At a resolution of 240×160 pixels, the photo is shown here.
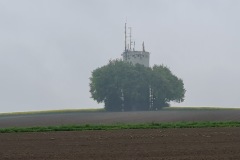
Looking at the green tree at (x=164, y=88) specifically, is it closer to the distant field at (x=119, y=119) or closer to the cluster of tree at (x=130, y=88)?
the cluster of tree at (x=130, y=88)

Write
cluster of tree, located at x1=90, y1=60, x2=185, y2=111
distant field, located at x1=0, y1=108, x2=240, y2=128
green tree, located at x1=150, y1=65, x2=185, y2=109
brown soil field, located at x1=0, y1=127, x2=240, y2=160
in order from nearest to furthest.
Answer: brown soil field, located at x1=0, y1=127, x2=240, y2=160, distant field, located at x1=0, y1=108, x2=240, y2=128, cluster of tree, located at x1=90, y1=60, x2=185, y2=111, green tree, located at x1=150, y1=65, x2=185, y2=109

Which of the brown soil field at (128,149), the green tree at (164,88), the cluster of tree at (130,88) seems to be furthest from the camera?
the green tree at (164,88)

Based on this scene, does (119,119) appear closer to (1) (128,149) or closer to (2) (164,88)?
(1) (128,149)

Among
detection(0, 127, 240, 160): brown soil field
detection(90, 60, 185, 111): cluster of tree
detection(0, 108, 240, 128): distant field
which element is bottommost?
detection(0, 127, 240, 160): brown soil field

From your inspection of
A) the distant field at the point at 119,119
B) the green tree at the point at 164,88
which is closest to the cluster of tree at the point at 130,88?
the green tree at the point at 164,88

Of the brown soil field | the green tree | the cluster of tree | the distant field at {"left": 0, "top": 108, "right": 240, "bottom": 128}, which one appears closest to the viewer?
the brown soil field

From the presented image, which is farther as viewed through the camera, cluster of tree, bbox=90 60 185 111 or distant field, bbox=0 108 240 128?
cluster of tree, bbox=90 60 185 111

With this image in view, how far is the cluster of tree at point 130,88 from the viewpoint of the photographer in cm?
10738

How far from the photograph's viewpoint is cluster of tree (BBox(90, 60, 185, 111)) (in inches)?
4227

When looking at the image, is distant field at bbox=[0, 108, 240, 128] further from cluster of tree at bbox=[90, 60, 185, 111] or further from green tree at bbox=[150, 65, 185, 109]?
green tree at bbox=[150, 65, 185, 109]

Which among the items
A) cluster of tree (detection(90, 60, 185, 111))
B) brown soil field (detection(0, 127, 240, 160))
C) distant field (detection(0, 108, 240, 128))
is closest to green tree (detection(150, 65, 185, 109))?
cluster of tree (detection(90, 60, 185, 111))

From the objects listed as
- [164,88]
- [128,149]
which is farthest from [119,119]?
[164,88]

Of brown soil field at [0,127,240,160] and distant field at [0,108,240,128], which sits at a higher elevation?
distant field at [0,108,240,128]

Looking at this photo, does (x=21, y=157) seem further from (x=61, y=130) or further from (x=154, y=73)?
(x=154, y=73)
